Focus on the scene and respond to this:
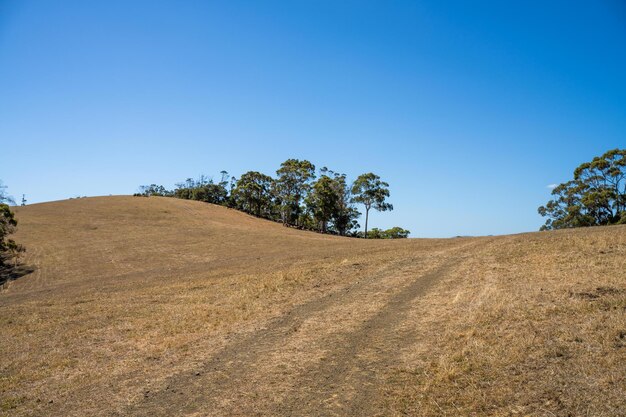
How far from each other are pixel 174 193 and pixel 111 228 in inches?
4226

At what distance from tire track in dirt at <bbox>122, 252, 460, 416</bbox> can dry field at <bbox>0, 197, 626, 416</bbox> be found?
56 mm

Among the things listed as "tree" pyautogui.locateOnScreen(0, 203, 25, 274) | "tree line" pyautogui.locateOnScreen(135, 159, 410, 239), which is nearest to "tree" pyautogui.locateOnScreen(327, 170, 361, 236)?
"tree line" pyautogui.locateOnScreen(135, 159, 410, 239)

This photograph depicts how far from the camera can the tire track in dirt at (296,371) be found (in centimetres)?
899

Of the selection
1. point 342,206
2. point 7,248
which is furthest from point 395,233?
point 7,248

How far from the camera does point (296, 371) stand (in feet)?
35.6

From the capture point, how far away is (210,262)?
39594 mm

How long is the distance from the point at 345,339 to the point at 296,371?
9.34ft

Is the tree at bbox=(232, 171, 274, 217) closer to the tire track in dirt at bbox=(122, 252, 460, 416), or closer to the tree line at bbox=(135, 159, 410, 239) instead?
the tree line at bbox=(135, 159, 410, 239)

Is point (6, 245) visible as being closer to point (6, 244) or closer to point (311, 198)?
point (6, 244)

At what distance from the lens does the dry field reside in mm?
8898

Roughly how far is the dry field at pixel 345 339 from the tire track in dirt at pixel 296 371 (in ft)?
0.18

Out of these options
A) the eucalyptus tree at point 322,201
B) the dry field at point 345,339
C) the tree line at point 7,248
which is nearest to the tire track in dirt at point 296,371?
the dry field at point 345,339

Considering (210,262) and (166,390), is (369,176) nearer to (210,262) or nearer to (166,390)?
(210,262)

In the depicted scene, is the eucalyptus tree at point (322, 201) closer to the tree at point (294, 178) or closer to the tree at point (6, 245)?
the tree at point (294, 178)
